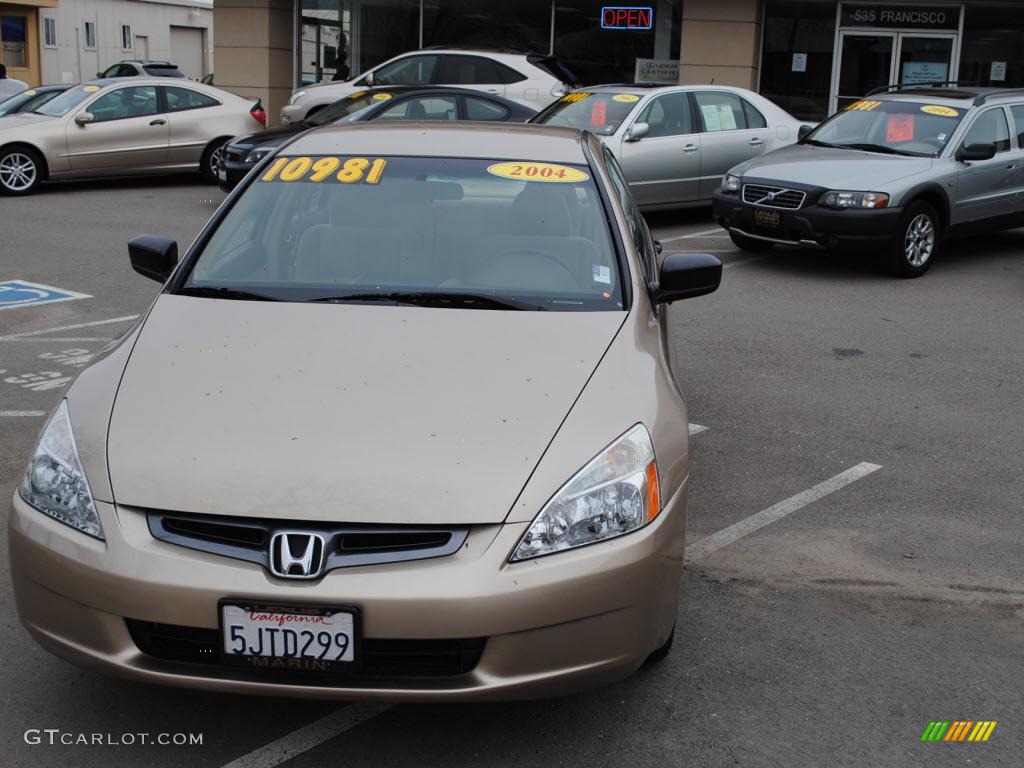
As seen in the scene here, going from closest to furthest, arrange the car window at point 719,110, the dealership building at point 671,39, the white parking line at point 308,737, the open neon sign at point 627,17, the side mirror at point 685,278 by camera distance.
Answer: the white parking line at point 308,737 → the side mirror at point 685,278 → the car window at point 719,110 → the dealership building at point 671,39 → the open neon sign at point 627,17

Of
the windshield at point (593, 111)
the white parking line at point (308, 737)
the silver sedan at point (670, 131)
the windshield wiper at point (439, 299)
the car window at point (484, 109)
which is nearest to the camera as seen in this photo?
the white parking line at point (308, 737)

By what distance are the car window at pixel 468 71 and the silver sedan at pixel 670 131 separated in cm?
370

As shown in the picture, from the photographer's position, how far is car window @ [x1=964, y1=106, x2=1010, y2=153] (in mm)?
11641

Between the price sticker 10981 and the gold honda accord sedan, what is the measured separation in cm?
66

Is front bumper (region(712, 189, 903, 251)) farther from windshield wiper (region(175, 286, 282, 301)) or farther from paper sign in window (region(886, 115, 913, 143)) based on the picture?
windshield wiper (region(175, 286, 282, 301))

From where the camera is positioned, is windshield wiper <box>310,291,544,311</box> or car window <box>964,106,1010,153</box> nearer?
windshield wiper <box>310,291,544,311</box>

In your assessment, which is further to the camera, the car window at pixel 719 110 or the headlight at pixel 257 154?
the car window at pixel 719 110

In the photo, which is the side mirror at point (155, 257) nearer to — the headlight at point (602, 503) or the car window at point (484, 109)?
the headlight at point (602, 503)

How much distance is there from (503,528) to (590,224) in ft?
6.15

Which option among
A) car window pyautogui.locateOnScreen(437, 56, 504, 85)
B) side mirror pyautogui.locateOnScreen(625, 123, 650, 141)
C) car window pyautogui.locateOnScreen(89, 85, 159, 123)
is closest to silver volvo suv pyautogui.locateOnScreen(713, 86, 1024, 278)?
side mirror pyautogui.locateOnScreen(625, 123, 650, 141)

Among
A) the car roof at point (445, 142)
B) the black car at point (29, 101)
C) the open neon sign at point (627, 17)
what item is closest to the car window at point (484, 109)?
the black car at point (29, 101)

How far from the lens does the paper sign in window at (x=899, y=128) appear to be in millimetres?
11719

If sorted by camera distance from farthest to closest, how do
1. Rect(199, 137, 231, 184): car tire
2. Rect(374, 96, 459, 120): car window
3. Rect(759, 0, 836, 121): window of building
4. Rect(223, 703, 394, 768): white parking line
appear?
Rect(759, 0, 836, 121): window of building
Rect(199, 137, 231, 184): car tire
Rect(374, 96, 459, 120): car window
Rect(223, 703, 394, 768): white parking line

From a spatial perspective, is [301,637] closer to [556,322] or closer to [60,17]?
[556,322]
